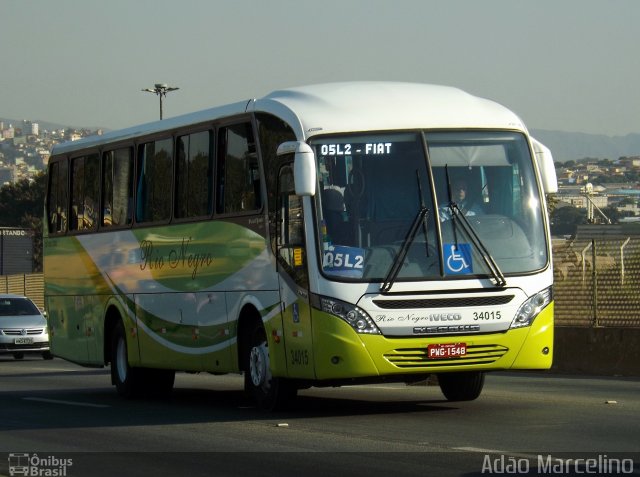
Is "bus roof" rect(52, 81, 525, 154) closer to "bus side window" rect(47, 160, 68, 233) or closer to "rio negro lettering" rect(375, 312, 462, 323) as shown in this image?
"rio negro lettering" rect(375, 312, 462, 323)

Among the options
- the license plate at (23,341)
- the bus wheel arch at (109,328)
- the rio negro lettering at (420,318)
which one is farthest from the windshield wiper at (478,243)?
the license plate at (23,341)

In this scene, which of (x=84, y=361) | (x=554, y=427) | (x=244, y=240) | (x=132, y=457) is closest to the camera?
(x=132, y=457)

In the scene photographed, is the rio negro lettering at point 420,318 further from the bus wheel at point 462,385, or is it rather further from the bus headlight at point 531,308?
the bus wheel at point 462,385

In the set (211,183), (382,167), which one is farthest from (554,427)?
(211,183)

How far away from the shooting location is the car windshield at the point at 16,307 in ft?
115

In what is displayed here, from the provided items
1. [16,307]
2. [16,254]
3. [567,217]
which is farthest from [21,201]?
[16,307]

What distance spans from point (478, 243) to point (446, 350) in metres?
1.08

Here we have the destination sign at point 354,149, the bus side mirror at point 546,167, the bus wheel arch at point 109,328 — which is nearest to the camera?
the destination sign at point 354,149

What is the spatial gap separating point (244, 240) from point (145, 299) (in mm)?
3344

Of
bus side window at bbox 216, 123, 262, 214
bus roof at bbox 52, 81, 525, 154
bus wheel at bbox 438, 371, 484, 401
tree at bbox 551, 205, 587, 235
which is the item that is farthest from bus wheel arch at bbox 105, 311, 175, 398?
tree at bbox 551, 205, 587, 235

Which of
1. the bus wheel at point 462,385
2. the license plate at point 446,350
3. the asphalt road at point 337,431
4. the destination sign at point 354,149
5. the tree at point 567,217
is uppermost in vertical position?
the tree at point 567,217

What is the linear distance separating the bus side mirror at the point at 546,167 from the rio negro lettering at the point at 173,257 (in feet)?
12.8

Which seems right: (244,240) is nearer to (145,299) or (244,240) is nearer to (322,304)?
(322,304)

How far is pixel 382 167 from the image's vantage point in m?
14.6
